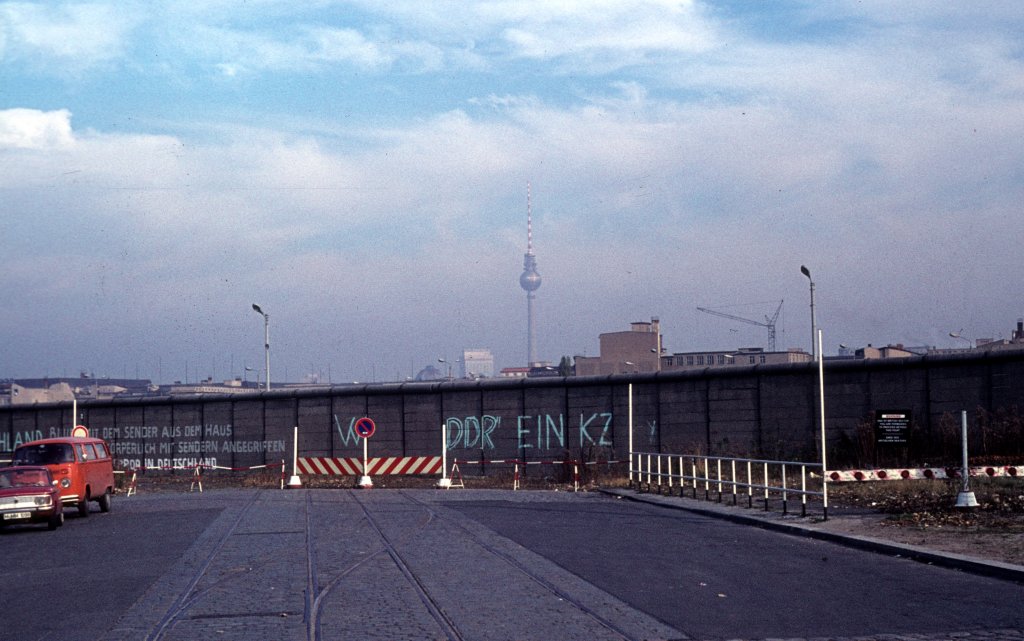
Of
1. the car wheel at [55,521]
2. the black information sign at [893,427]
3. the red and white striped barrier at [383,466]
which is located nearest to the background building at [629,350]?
the red and white striped barrier at [383,466]

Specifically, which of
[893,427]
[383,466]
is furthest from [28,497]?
[893,427]

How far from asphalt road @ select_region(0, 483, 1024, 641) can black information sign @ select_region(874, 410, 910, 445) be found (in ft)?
18.7

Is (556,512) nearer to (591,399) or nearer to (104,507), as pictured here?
(104,507)

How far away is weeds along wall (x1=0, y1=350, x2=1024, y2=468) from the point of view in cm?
3092

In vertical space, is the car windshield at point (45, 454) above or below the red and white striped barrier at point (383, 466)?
above

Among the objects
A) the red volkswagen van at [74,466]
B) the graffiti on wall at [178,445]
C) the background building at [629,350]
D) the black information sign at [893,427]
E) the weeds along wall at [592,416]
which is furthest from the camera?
the background building at [629,350]

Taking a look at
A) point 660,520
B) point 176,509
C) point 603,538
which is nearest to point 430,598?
point 603,538

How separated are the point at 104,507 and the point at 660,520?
44.6 ft

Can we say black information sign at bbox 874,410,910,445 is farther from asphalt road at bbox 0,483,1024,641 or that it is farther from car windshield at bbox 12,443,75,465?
car windshield at bbox 12,443,75,465

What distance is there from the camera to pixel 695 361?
367 feet

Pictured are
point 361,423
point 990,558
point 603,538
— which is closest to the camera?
point 990,558

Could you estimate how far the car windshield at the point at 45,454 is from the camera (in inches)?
979

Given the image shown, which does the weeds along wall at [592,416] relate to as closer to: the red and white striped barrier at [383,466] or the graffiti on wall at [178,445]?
the graffiti on wall at [178,445]

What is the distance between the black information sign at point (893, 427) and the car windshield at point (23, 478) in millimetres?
17840
